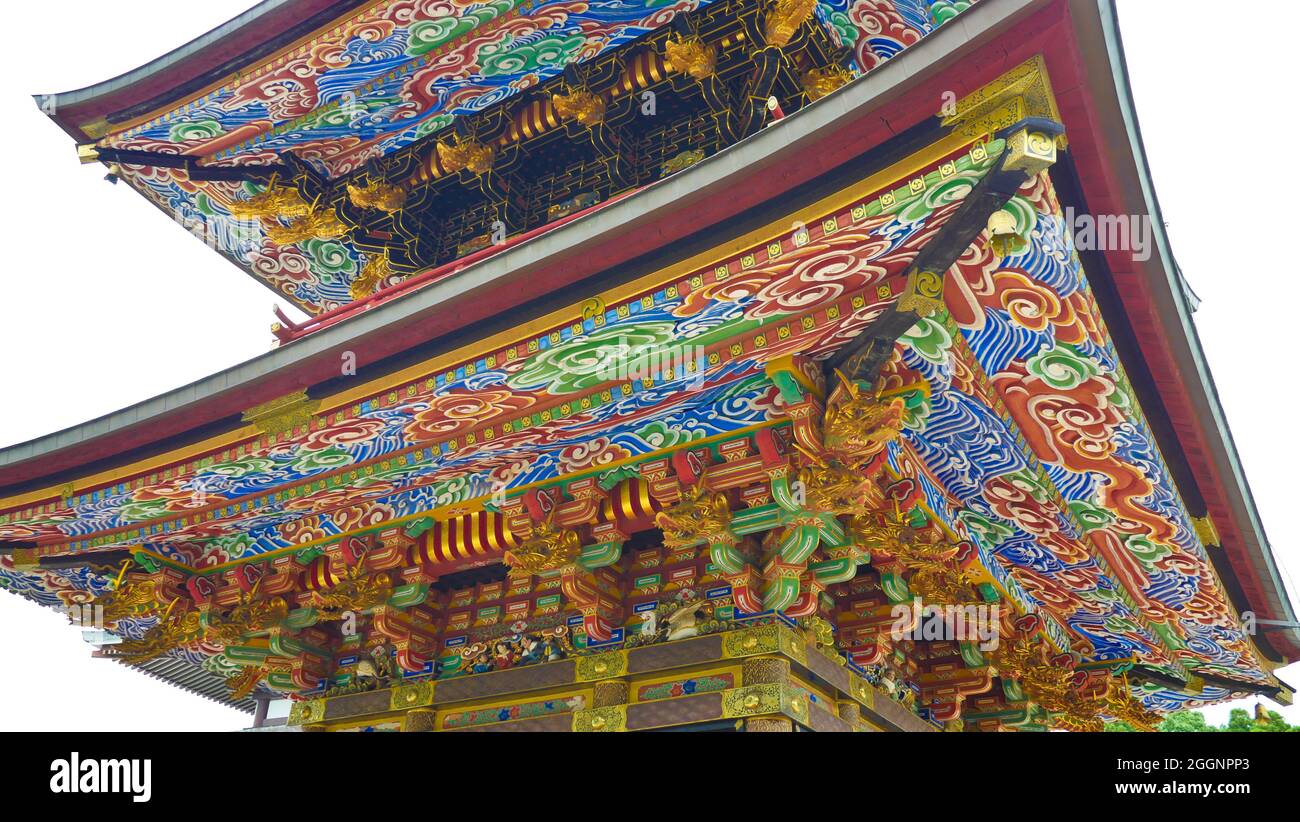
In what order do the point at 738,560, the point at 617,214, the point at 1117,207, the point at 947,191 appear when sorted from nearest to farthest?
the point at 947,191 → the point at 1117,207 → the point at 617,214 → the point at 738,560

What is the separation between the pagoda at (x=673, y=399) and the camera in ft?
15.4

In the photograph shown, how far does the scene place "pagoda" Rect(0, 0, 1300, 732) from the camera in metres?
4.70


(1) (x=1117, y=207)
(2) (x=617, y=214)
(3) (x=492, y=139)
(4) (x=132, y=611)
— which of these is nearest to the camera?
(1) (x=1117, y=207)

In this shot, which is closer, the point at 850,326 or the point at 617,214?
the point at 617,214

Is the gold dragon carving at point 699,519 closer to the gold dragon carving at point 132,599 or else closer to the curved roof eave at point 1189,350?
the curved roof eave at point 1189,350

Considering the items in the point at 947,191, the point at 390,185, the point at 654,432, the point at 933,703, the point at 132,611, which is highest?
the point at 390,185

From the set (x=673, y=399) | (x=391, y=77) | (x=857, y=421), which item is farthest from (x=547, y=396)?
(x=391, y=77)

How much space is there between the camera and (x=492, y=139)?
893 cm

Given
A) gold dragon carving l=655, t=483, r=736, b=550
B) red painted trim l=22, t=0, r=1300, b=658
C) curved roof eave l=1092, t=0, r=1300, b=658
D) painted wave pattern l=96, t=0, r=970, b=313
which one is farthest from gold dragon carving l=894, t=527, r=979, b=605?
painted wave pattern l=96, t=0, r=970, b=313

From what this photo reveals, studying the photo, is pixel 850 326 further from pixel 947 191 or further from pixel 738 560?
pixel 738 560

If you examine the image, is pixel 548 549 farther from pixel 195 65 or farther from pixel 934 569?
pixel 195 65
